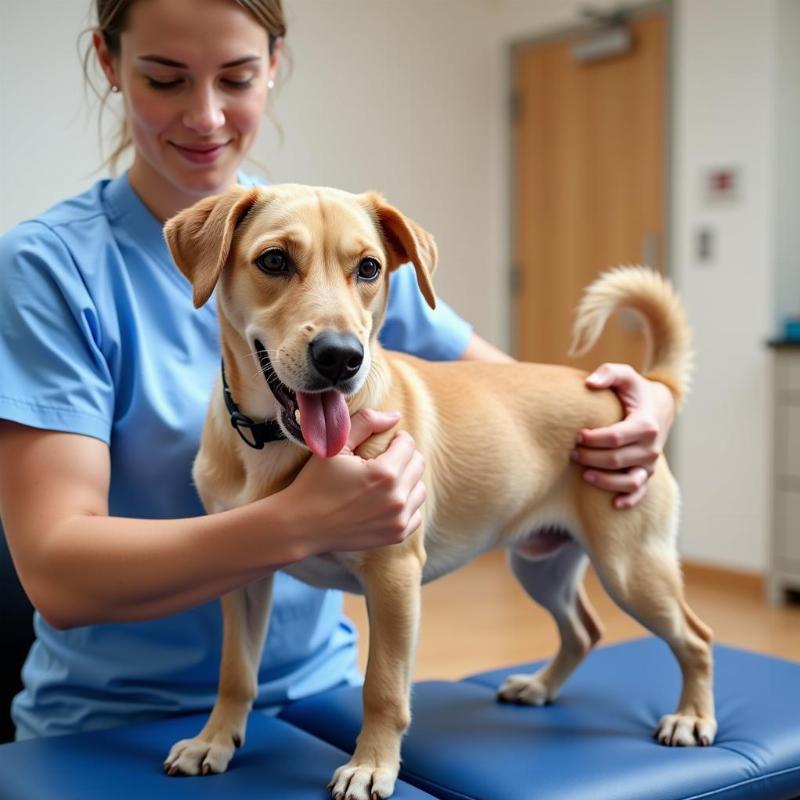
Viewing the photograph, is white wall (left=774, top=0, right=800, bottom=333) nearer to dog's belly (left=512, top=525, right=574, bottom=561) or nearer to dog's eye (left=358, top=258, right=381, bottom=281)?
dog's belly (left=512, top=525, right=574, bottom=561)

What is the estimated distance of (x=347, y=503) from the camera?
3.96 feet

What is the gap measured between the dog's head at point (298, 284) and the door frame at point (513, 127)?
11.6 ft

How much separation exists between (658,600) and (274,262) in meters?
0.74

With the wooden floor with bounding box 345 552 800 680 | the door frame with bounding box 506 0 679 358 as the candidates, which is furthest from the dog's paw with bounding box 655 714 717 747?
the door frame with bounding box 506 0 679 358

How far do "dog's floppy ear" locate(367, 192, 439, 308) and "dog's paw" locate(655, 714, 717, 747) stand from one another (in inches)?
26.6

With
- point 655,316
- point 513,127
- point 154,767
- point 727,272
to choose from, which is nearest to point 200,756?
point 154,767

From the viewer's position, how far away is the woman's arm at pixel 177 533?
1.19 m

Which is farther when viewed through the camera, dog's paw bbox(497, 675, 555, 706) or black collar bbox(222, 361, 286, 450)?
dog's paw bbox(497, 675, 555, 706)

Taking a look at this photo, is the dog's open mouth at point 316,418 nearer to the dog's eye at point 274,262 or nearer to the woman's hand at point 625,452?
the dog's eye at point 274,262

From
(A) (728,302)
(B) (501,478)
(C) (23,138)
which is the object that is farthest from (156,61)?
(A) (728,302)

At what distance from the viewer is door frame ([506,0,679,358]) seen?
464 cm

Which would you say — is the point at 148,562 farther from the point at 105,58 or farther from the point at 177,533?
the point at 105,58

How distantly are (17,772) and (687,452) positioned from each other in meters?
3.74

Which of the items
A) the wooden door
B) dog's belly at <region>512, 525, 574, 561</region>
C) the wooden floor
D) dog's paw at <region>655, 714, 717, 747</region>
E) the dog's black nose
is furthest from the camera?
the wooden door
